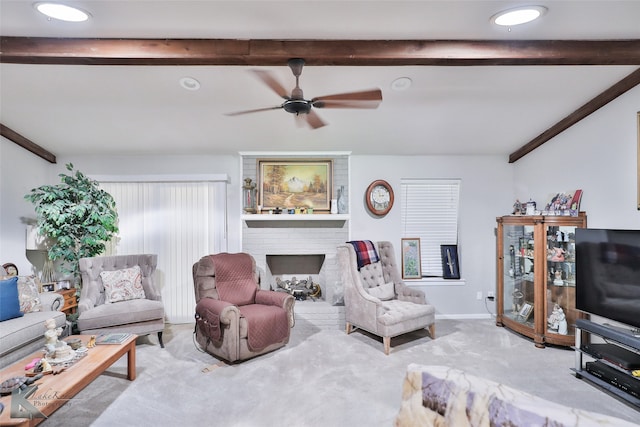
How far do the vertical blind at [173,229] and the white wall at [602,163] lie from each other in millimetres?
4137

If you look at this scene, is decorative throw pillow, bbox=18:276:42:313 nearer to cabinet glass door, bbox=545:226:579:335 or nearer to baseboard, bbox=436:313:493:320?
baseboard, bbox=436:313:493:320

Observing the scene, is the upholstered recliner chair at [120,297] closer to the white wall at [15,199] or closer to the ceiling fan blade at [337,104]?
the white wall at [15,199]

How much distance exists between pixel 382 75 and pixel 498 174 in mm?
2643

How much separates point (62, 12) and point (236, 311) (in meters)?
2.54

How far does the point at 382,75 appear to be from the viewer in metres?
2.91

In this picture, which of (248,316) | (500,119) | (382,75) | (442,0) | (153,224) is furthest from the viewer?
(153,224)

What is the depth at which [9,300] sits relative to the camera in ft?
9.35

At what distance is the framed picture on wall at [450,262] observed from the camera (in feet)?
14.9

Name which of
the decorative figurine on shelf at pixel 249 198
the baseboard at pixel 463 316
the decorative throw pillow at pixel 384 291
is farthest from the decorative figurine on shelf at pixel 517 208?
the decorative figurine on shelf at pixel 249 198

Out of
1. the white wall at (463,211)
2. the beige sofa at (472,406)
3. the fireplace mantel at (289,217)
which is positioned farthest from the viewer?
the white wall at (463,211)

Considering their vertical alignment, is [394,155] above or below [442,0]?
below

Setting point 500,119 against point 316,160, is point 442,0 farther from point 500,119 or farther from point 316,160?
point 316,160

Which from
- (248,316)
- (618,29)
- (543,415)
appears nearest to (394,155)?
(618,29)

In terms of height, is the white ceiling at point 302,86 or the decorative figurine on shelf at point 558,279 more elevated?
the white ceiling at point 302,86
